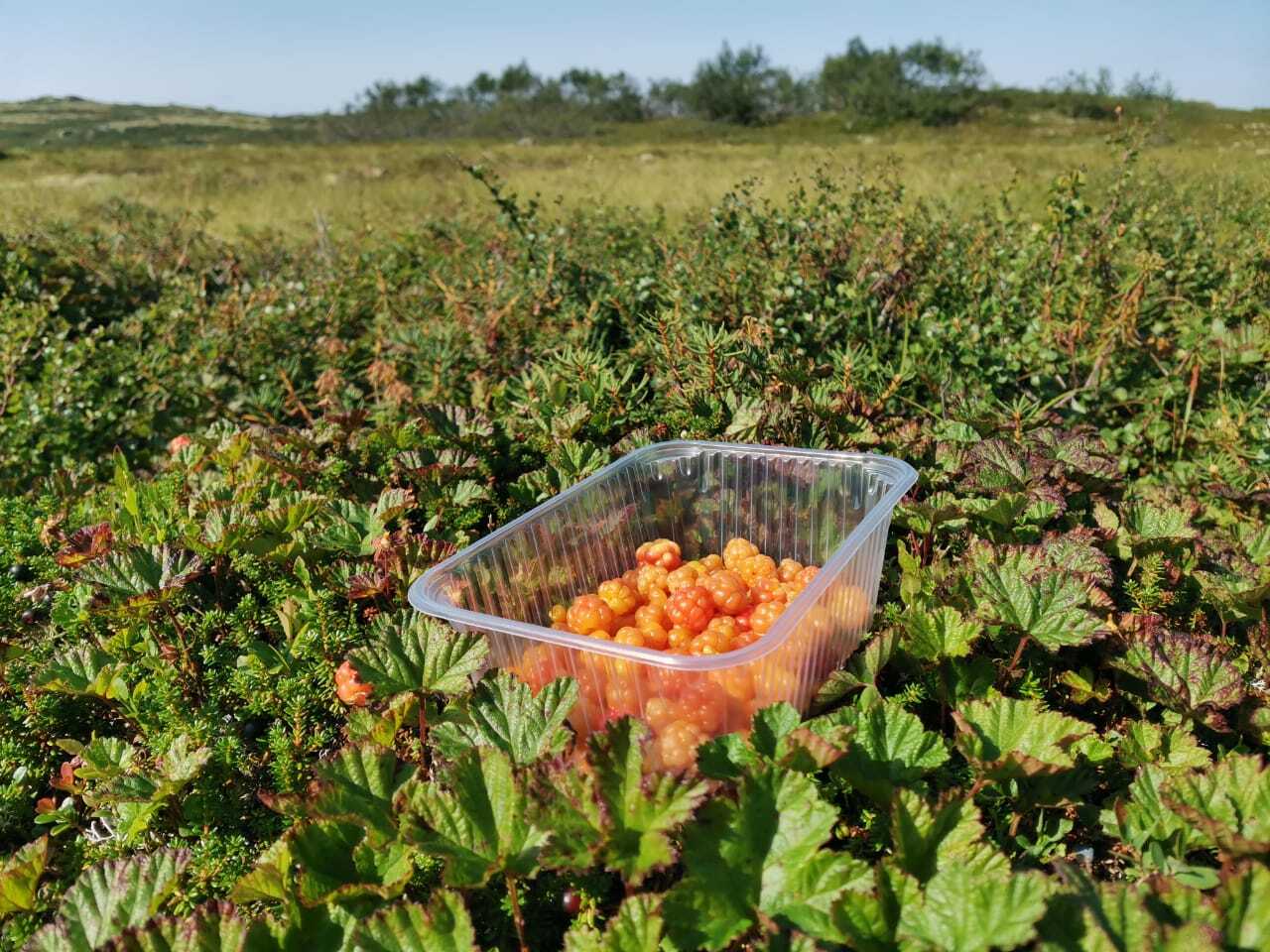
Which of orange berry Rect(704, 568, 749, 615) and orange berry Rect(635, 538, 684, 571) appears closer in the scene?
orange berry Rect(704, 568, 749, 615)

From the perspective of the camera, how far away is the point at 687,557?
8.32ft

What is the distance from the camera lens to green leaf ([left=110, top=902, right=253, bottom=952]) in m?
1.16

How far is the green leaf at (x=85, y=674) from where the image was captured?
1.85 meters

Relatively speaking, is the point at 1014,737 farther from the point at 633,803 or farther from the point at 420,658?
the point at 420,658

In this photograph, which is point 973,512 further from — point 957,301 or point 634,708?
point 957,301

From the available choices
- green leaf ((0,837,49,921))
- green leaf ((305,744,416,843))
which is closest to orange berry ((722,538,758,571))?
green leaf ((305,744,416,843))

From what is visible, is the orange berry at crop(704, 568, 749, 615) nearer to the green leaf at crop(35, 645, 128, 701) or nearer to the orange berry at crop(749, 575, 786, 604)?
the orange berry at crop(749, 575, 786, 604)

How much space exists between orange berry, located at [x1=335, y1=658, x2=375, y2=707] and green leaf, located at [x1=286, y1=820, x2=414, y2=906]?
0.50 meters

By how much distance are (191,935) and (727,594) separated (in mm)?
1122

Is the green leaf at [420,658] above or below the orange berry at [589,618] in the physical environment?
above

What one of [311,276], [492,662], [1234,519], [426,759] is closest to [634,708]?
[492,662]

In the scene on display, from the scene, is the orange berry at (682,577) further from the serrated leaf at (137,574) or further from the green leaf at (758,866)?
the serrated leaf at (137,574)

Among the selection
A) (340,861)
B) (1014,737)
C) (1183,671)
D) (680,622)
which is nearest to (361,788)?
(340,861)

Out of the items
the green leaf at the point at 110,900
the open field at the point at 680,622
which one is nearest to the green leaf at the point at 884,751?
the open field at the point at 680,622
